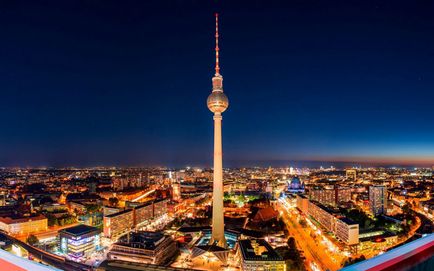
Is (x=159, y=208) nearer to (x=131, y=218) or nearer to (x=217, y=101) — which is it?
(x=131, y=218)

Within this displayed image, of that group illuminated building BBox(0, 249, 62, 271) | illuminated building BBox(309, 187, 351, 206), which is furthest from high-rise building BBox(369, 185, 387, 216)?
illuminated building BBox(0, 249, 62, 271)

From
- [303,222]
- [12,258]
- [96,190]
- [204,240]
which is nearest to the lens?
[12,258]

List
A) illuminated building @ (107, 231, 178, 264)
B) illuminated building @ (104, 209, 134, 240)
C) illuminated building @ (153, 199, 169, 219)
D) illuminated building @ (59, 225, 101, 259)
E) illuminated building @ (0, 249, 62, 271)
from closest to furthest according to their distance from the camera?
illuminated building @ (0, 249, 62, 271) < illuminated building @ (107, 231, 178, 264) < illuminated building @ (59, 225, 101, 259) < illuminated building @ (104, 209, 134, 240) < illuminated building @ (153, 199, 169, 219)

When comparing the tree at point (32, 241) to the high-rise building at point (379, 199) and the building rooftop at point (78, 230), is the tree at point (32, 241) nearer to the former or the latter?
the building rooftop at point (78, 230)

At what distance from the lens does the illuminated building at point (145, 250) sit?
6695mm

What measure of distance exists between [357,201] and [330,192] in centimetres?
141

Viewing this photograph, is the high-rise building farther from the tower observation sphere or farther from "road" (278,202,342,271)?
the tower observation sphere

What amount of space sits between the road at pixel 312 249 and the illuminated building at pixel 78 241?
577 centimetres

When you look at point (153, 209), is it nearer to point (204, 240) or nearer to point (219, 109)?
point (204, 240)

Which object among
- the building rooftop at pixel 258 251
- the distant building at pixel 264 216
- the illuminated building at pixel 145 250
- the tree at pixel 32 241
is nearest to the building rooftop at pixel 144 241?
the illuminated building at pixel 145 250

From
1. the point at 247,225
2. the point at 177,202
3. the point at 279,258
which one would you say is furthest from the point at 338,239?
the point at 177,202

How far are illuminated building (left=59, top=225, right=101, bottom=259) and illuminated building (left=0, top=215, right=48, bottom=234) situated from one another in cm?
322

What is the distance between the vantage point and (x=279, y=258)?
5934 mm

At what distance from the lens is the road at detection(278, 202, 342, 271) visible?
689cm
